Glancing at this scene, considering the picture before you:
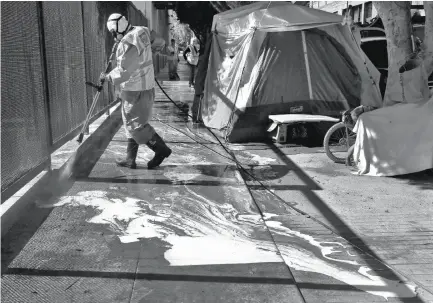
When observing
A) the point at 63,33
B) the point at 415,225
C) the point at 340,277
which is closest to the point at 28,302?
Result: the point at 340,277

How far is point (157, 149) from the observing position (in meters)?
6.31

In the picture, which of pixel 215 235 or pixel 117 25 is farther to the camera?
pixel 117 25

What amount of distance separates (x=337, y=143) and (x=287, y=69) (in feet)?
5.72

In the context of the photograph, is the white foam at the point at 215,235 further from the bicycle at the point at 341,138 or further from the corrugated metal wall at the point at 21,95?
the bicycle at the point at 341,138

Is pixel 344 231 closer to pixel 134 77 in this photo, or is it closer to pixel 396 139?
pixel 396 139

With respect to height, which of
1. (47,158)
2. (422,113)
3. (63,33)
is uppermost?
(63,33)

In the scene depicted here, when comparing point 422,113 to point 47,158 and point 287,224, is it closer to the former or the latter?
point 287,224

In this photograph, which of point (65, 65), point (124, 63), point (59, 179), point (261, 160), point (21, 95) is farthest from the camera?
point (261, 160)

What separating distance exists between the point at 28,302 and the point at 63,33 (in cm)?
450

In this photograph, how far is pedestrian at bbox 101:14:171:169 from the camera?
5.86m

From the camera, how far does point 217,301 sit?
3086 millimetres

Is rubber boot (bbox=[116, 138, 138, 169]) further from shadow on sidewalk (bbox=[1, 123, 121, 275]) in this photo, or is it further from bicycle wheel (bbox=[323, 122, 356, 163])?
bicycle wheel (bbox=[323, 122, 356, 163])

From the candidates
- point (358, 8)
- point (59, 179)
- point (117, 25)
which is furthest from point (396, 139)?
point (358, 8)

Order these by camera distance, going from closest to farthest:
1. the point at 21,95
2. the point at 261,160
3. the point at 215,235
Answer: the point at 215,235 < the point at 21,95 < the point at 261,160
